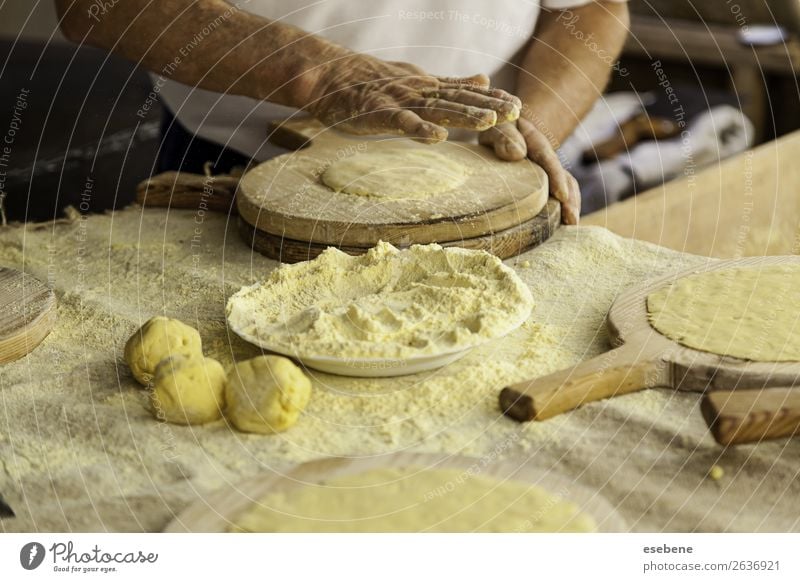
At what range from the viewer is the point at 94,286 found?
1005 mm

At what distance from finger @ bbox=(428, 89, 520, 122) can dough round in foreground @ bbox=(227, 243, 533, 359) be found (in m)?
0.22

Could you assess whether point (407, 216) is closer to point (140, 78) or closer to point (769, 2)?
point (769, 2)

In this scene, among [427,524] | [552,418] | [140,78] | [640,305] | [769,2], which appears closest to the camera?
[427,524]

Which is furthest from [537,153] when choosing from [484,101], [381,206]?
[381,206]

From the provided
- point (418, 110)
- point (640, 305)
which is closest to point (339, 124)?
point (418, 110)

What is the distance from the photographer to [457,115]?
1.04m

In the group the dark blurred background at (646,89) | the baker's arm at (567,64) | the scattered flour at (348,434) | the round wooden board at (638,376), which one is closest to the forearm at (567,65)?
the baker's arm at (567,64)

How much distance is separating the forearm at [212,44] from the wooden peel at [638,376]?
0.61 m

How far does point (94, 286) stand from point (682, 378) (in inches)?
25.4

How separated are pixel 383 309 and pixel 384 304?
3 cm

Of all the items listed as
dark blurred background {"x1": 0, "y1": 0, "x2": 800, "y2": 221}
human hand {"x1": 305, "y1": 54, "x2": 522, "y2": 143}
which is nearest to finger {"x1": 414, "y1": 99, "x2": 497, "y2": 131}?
human hand {"x1": 305, "y1": 54, "x2": 522, "y2": 143}

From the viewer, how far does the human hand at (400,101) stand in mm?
1042

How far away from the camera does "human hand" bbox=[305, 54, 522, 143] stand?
1042 mm

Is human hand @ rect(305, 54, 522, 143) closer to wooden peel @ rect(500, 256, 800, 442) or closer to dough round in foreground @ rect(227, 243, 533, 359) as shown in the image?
dough round in foreground @ rect(227, 243, 533, 359)
